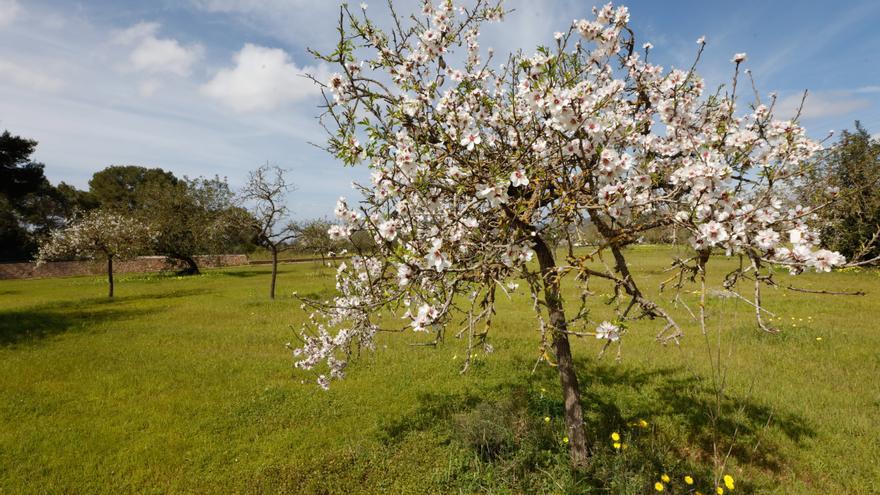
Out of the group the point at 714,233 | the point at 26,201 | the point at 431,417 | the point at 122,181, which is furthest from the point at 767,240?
the point at 122,181

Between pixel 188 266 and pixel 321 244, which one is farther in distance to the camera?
pixel 188 266

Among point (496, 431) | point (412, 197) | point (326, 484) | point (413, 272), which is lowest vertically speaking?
point (326, 484)

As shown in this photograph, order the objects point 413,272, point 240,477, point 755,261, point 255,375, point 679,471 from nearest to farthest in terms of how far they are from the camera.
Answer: point 755,261, point 413,272, point 679,471, point 240,477, point 255,375

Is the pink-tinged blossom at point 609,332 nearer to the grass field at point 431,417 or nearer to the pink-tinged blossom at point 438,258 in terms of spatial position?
the grass field at point 431,417

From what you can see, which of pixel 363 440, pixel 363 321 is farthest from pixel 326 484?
pixel 363 321

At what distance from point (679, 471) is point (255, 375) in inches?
287

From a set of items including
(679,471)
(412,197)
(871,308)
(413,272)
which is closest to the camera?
(413,272)

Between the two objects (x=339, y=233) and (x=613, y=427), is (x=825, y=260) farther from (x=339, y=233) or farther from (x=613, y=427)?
(x=613, y=427)

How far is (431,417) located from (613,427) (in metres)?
2.53

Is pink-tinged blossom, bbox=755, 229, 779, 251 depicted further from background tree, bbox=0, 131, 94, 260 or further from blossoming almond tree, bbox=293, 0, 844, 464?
background tree, bbox=0, 131, 94, 260

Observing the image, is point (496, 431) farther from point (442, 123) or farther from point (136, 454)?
point (136, 454)

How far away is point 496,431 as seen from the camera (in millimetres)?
5168

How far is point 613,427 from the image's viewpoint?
5668mm

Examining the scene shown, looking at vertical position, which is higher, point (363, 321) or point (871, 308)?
point (363, 321)
